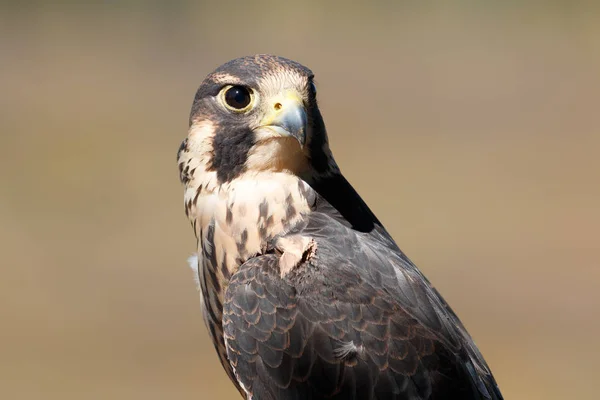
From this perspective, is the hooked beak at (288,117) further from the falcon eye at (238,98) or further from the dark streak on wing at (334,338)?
the dark streak on wing at (334,338)

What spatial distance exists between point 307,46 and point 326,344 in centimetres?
1622

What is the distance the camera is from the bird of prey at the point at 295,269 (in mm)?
3238

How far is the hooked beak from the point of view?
11.1ft

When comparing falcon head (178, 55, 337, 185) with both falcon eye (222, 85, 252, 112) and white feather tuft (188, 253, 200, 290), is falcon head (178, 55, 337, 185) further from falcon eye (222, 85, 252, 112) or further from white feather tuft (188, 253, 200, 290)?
white feather tuft (188, 253, 200, 290)

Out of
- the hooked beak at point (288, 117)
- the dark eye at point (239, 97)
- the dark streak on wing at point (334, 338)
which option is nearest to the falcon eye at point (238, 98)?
the dark eye at point (239, 97)

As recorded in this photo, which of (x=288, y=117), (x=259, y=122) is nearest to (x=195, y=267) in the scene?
(x=259, y=122)

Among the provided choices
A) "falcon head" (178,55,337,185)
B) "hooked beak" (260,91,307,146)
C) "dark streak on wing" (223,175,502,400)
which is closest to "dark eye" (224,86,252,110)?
"falcon head" (178,55,337,185)

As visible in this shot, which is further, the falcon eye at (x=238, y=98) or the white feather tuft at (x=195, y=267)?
the white feather tuft at (x=195, y=267)

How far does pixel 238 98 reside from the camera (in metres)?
3.58

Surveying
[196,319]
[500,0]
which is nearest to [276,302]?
[196,319]

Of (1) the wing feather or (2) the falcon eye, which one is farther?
(2) the falcon eye

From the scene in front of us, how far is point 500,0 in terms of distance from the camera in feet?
76.0

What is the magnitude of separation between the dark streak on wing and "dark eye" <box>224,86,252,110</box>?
57 centimetres

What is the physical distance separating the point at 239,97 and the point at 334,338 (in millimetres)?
923
